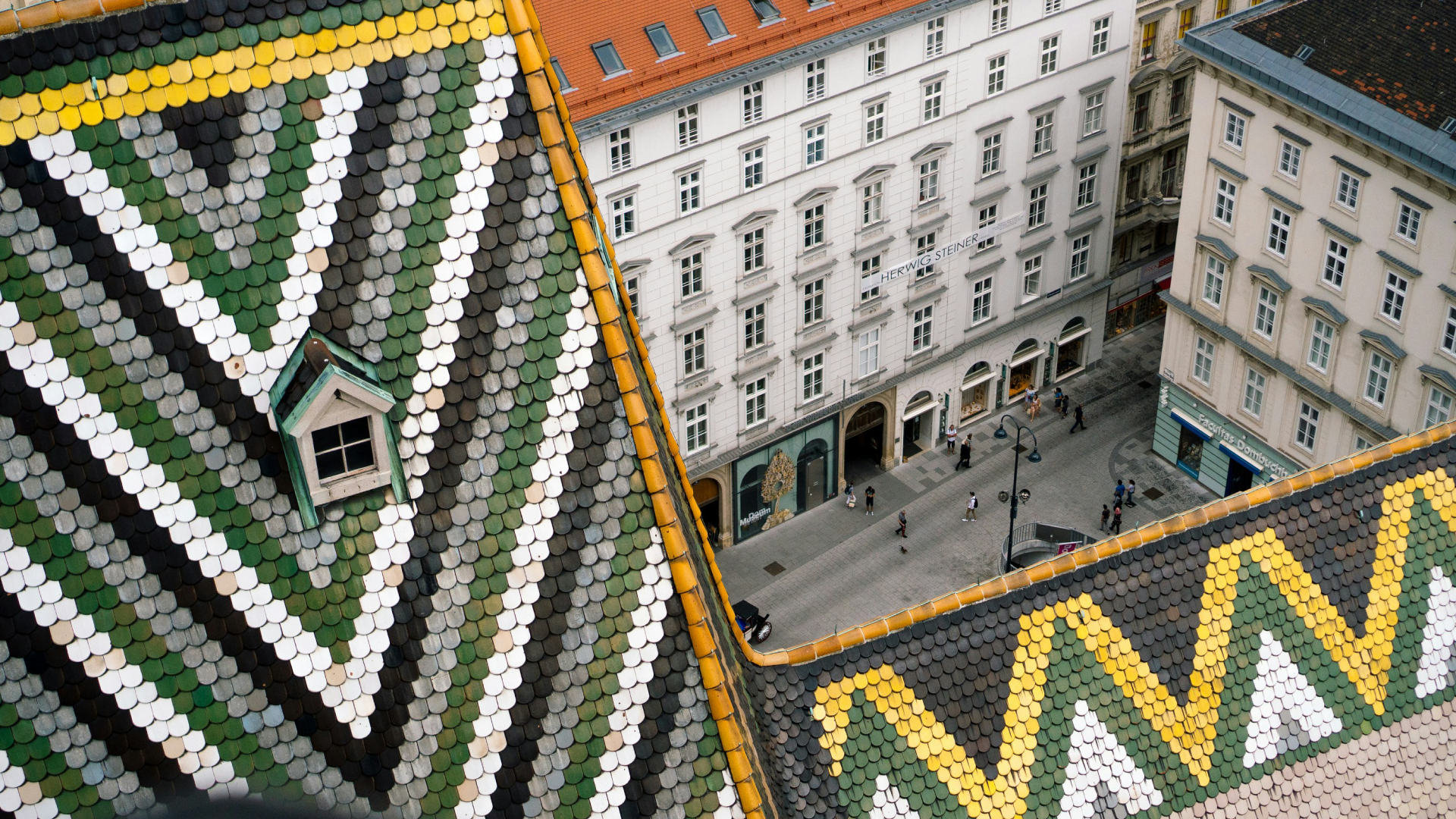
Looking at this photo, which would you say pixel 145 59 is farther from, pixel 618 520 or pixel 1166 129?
pixel 1166 129

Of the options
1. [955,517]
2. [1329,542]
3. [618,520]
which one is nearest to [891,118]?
[955,517]

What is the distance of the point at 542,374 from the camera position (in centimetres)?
1709

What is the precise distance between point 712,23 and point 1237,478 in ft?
89.5

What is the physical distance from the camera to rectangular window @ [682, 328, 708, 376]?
206ft

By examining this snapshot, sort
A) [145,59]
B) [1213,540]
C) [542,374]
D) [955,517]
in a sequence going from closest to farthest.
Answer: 1. [145,59]
2. [542,374]
3. [1213,540]
4. [955,517]

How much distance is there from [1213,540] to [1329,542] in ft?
6.54

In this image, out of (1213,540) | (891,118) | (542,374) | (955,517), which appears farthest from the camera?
(955,517)

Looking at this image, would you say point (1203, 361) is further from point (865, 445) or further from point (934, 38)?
point (934, 38)

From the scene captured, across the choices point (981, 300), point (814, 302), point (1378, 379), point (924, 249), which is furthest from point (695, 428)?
point (1378, 379)

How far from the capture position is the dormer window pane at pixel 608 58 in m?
56.3

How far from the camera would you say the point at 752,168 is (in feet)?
201

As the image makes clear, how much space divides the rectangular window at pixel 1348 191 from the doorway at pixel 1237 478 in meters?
12.9

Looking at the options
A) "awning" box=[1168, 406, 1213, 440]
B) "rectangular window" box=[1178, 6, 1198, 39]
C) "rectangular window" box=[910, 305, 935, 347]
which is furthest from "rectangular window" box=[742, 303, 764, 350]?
"rectangular window" box=[1178, 6, 1198, 39]

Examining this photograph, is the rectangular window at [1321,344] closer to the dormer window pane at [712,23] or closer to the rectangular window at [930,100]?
the rectangular window at [930,100]
